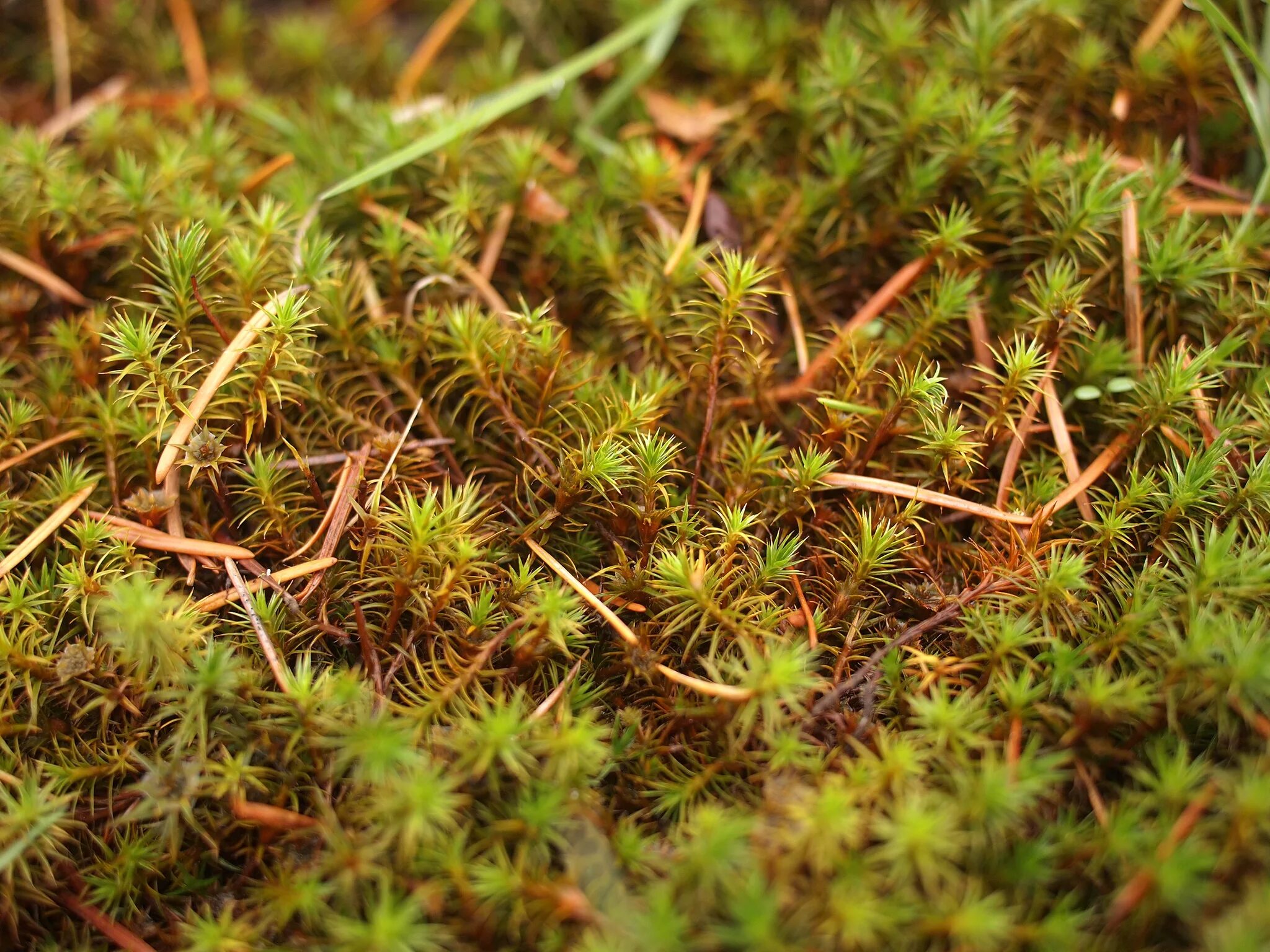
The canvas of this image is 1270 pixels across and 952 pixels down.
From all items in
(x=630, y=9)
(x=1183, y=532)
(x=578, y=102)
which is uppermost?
(x=630, y=9)

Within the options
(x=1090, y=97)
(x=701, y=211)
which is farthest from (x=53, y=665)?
(x=1090, y=97)

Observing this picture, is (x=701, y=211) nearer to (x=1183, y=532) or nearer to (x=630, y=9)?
(x=630, y=9)

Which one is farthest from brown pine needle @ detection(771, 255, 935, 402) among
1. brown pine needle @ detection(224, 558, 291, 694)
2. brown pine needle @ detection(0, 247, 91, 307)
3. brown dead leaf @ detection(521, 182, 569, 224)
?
brown pine needle @ detection(0, 247, 91, 307)

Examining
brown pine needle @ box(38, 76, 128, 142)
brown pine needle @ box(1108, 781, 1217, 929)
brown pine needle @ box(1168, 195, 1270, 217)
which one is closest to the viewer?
brown pine needle @ box(1108, 781, 1217, 929)

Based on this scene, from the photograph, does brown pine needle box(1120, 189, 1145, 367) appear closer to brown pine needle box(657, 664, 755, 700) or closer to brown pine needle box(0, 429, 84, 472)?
brown pine needle box(657, 664, 755, 700)

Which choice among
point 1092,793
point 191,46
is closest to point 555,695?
point 1092,793

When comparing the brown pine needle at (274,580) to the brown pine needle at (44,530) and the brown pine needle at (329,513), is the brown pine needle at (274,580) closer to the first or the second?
the brown pine needle at (329,513)
